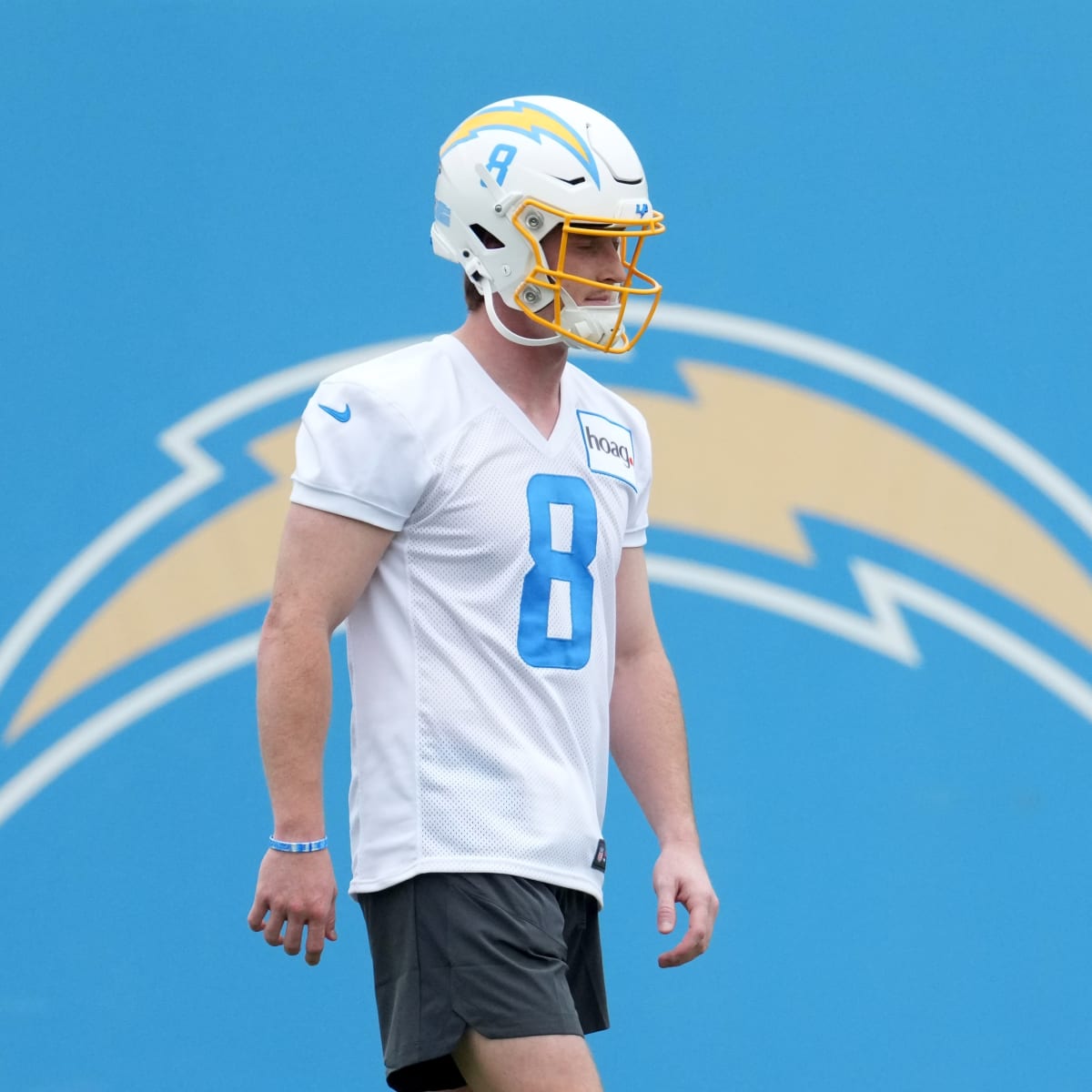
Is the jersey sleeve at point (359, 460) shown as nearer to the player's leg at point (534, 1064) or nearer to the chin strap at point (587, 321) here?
the chin strap at point (587, 321)

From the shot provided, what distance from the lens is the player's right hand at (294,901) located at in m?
2.14

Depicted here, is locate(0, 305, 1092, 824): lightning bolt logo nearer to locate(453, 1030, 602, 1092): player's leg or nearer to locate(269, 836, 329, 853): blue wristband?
locate(269, 836, 329, 853): blue wristband

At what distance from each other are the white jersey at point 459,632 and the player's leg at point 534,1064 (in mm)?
197

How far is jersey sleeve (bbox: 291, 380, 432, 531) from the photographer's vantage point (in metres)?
2.20

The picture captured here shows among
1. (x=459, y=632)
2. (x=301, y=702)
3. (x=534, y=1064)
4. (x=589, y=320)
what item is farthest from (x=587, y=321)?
(x=534, y=1064)

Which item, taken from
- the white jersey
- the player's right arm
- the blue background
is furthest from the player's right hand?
the blue background

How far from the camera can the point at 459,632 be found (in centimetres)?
225

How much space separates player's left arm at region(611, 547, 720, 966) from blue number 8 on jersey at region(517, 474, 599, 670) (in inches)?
9.3

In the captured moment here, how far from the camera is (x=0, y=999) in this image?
3.40 meters

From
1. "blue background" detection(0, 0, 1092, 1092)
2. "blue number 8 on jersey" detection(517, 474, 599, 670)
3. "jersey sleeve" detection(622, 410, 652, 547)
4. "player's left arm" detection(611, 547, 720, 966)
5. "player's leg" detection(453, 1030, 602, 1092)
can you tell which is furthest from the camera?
"blue background" detection(0, 0, 1092, 1092)

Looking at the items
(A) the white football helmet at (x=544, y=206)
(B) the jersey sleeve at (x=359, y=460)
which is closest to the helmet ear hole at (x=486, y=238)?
(A) the white football helmet at (x=544, y=206)

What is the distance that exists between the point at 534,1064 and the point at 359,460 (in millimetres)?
728

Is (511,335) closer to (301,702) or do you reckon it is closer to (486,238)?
(486,238)

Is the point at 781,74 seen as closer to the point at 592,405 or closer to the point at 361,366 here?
the point at 592,405
